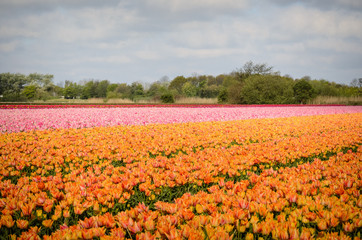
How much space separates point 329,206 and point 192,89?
51893 mm

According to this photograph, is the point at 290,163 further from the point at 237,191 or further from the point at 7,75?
the point at 7,75

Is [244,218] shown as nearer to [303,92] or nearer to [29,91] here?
[303,92]

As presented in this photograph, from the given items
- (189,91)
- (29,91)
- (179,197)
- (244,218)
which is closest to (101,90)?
(29,91)

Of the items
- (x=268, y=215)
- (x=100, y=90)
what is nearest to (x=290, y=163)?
(x=268, y=215)

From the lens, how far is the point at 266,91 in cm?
2898

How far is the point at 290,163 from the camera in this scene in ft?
14.6

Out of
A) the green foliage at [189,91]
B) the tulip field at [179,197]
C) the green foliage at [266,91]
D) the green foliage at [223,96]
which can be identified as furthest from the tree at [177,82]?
the tulip field at [179,197]

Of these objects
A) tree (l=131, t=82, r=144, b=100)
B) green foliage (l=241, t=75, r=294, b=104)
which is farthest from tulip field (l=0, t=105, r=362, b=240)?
tree (l=131, t=82, r=144, b=100)

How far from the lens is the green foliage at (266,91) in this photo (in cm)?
2917

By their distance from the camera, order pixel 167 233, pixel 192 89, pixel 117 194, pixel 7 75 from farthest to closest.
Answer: pixel 7 75, pixel 192 89, pixel 117 194, pixel 167 233

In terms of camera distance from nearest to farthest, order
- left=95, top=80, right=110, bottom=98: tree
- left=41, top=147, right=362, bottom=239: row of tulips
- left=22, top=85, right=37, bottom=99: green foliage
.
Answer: left=41, top=147, right=362, bottom=239: row of tulips
left=22, top=85, right=37, bottom=99: green foliage
left=95, top=80, right=110, bottom=98: tree

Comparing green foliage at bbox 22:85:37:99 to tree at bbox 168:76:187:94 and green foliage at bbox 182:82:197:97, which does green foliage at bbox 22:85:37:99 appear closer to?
tree at bbox 168:76:187:94

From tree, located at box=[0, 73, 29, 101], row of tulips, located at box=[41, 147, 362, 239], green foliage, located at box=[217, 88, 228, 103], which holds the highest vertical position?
tree, located at box=[0, 73, 29, 101]

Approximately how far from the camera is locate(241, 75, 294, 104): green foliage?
95.7 feet
